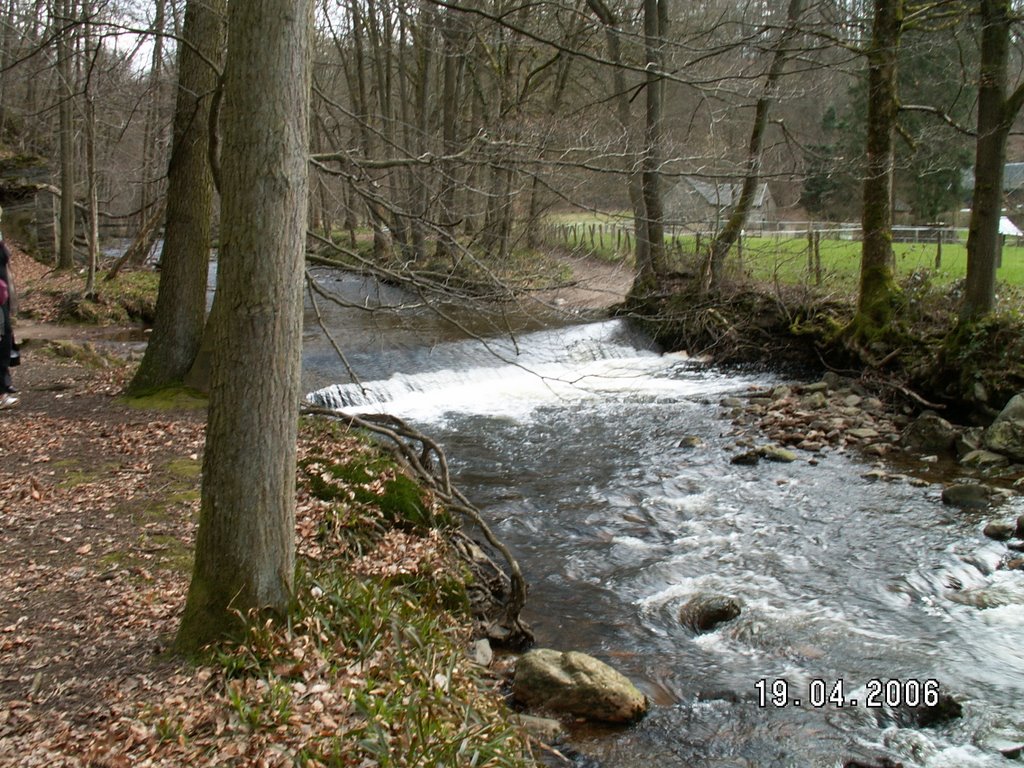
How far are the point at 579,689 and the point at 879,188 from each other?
10591 millimetres

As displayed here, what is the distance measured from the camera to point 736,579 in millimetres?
7188

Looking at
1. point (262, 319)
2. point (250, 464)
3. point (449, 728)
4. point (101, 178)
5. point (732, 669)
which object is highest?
point (101, 178)

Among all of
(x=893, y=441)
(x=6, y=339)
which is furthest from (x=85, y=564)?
(x=893, y=441)

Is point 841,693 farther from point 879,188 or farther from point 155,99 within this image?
point 155,99

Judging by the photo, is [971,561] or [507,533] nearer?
[971,561]

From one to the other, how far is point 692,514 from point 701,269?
9309mm

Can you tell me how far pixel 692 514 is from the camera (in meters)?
8.82

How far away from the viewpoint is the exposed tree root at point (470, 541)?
20.5ft

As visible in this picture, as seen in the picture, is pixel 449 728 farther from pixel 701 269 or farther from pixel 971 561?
pixel 701 269

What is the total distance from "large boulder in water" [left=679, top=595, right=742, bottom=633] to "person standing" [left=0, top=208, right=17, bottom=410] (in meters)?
6.99

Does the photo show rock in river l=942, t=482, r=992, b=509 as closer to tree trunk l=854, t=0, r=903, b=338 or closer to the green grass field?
tree trunk l=854, t=0, r=903, b=338

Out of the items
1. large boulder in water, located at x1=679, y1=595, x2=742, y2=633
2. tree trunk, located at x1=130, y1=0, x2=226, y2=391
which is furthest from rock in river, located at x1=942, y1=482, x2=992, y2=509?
tree trunk, located at x1=130, y1=0, x2=226, y2=391

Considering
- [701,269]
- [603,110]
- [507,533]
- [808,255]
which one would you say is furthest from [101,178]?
[507,533]

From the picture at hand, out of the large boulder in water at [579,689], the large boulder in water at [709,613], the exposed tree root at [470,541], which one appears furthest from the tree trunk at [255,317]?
the large boulder in water at [709,613]
